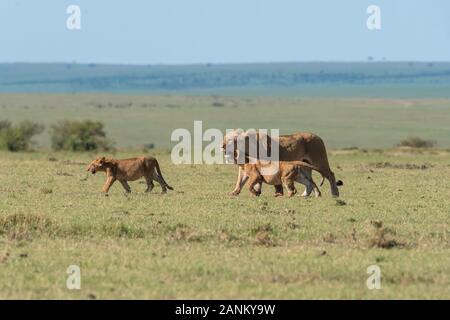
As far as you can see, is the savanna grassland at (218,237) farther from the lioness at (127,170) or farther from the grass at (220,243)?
the lioness at (127,170)

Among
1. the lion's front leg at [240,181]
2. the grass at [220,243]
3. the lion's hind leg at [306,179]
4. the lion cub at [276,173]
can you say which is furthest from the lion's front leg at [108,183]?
the lion's hind leg at [306,179]

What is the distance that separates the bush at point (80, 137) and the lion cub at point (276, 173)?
24.3 meters

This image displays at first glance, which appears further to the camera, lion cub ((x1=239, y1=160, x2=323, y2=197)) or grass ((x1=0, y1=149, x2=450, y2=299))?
lion cub ((x1=239, y1=160, x2=323, y2=197))

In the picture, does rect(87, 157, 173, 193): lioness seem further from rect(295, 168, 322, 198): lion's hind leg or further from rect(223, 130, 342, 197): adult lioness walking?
rect(295, 168, 322, 198): lion's hind leg

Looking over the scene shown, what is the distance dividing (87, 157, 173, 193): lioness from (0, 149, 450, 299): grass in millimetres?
441

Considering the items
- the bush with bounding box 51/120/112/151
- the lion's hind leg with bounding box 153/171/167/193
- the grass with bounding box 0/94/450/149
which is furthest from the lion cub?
the grass with bounding box 0/94/450/149

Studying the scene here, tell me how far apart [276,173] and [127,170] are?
103 inches

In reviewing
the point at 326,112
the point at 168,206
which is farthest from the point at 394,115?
the point at 168,206

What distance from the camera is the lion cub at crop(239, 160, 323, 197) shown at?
19.2 m

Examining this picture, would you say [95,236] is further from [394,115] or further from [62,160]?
[394,115]

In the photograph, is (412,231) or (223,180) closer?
(412,231)
